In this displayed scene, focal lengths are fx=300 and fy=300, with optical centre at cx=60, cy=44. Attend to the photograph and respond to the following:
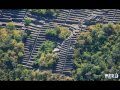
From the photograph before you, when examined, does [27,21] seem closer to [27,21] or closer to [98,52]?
[27,21]

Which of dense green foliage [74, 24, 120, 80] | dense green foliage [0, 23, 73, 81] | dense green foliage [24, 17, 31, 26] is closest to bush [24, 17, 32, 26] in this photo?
dense green foliage [24, 17, 31, 26]

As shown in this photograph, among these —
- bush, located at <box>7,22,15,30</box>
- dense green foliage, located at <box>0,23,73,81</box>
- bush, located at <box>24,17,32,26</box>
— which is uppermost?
bush, located at <box>24,17,32,26</box>

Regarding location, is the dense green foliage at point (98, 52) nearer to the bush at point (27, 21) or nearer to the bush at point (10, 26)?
the bush at point (27, 21)

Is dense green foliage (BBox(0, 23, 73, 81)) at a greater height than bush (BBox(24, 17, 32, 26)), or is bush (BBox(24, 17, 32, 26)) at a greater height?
bush (BBox(24, 17, 32, 26))

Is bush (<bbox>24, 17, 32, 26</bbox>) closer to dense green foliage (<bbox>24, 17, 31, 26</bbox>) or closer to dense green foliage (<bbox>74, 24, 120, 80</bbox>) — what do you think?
dense green foliage (<bbox>24, 17, 31, 26</bbox>)

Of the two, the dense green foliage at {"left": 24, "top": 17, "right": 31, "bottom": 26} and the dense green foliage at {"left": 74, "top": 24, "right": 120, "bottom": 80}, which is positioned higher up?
the dense green foliage at {"left": 24, "top": 17, "right": 31, "bottom": 26}

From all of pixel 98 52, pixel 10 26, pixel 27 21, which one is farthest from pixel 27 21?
pixel 98 52

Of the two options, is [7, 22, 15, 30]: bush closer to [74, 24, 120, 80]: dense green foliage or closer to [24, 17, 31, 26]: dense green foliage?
[24, 17, 31, 26]: dense green foliage
